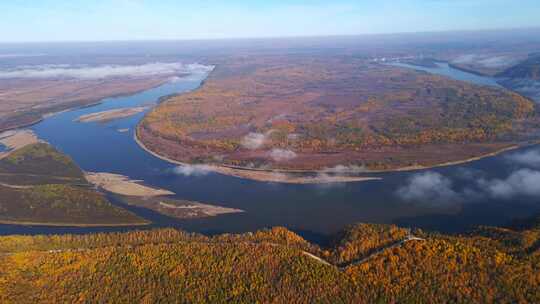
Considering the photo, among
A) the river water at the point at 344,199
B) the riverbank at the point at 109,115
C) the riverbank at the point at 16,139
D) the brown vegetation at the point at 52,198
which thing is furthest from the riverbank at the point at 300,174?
the riverbank at the point at 109,115

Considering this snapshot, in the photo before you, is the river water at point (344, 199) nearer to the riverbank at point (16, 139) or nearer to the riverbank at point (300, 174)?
the riverbank at point (300, 174)

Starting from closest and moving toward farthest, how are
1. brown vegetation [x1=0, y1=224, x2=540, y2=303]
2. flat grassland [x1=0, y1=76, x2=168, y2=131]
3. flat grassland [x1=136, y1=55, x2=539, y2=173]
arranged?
brown vegetation [x1=0, y1=224, x2=540, y2=303] < flat grassland [x1=136, y1=55, x2=539, y2=173] < flat grassland [x1=0, y1=76, x2=168, y2=131]

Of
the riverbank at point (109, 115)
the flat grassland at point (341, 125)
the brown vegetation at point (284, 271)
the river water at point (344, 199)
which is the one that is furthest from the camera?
the riverbank at point (109, 115)

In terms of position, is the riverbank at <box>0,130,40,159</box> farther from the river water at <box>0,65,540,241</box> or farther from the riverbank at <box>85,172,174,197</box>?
the riverbank at <box>85,172,174,197</box>

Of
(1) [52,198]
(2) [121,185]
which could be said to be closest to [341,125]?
(2) [121,185]

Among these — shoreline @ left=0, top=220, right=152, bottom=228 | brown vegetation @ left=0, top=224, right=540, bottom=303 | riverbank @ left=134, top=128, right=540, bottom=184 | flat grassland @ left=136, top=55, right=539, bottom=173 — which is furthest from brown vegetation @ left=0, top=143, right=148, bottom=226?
riverbank @ left=134, top=128, right=540, bottom=184

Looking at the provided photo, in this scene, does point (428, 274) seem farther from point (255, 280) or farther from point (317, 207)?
point (317, 207)

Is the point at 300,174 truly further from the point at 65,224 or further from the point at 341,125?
the point at 65,224
